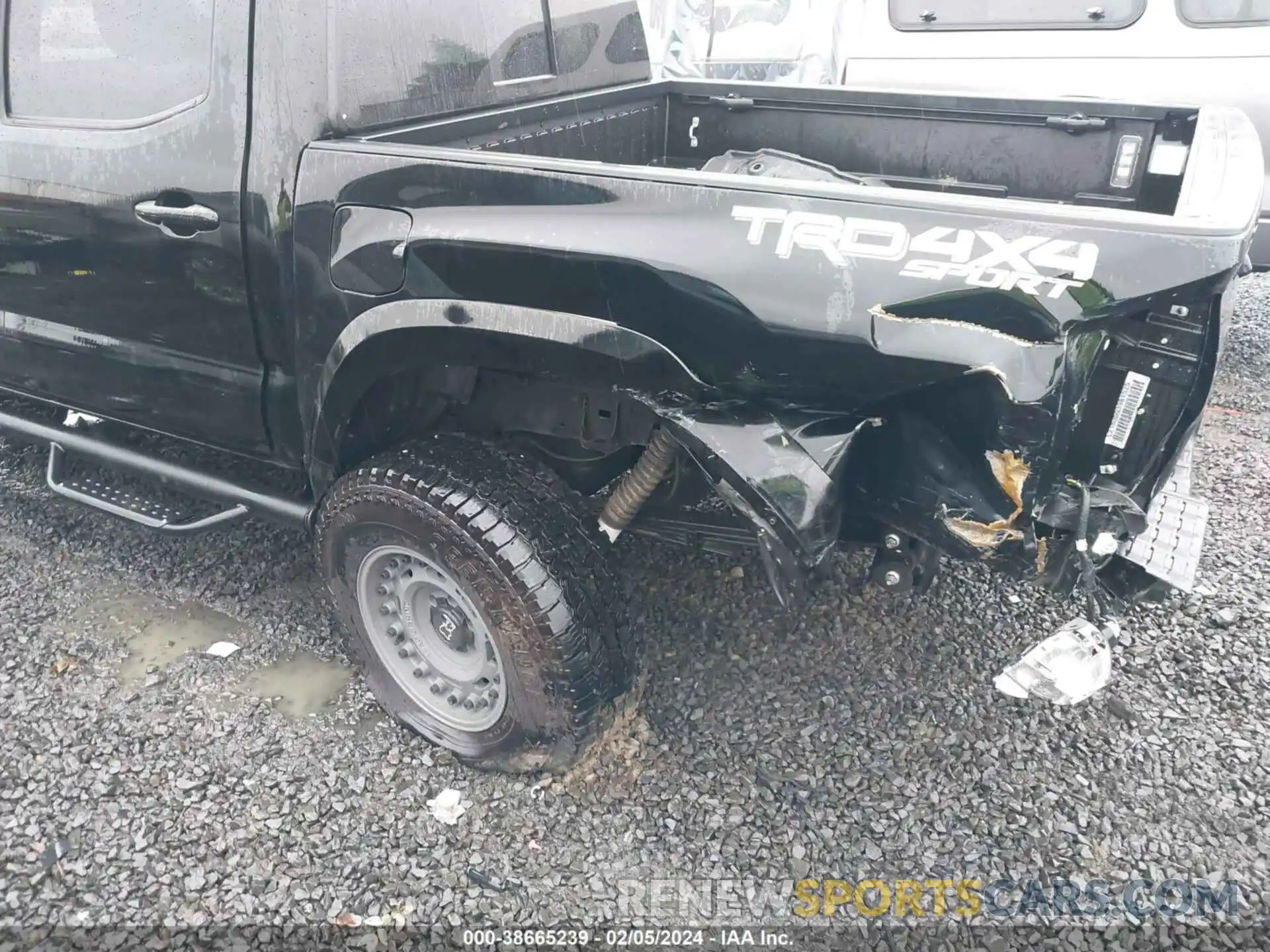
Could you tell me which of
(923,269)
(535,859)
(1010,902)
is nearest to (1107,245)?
(923,269)

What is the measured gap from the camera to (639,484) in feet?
7.09

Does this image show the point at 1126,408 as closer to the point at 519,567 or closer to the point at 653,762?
the point at 519,567

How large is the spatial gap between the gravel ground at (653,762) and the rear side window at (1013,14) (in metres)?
2.85

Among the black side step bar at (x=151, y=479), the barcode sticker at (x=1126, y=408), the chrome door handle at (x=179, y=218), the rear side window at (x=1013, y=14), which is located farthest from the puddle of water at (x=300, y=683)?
the rear side window at (x=1013, y=14)

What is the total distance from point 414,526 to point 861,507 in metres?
1.05

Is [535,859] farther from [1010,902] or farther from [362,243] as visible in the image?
[362,243]

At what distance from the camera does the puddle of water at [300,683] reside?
2.61 meters

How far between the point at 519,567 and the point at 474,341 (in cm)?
52

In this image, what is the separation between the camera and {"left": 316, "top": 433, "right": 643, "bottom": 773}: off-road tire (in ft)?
6.90

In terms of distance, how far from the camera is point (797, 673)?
8.91ft

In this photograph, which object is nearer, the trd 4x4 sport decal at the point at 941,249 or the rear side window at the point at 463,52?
the trd 4x4 sport decal at the point at 941,249

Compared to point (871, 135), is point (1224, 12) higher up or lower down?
higher up

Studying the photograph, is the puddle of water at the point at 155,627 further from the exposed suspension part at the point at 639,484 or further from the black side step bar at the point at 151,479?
the exposed suspension part at the point at 639,484

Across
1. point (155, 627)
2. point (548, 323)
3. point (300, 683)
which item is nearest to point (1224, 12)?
point (548, 323)
